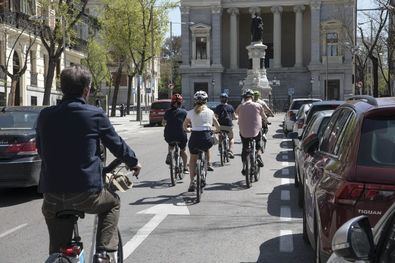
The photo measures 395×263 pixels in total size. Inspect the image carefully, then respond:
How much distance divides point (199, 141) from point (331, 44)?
2874 inches

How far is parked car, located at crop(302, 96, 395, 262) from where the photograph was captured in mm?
4488

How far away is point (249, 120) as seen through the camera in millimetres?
A: 12461

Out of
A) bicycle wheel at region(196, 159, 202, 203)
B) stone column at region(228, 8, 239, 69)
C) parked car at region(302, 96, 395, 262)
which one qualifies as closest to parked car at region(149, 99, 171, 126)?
bicycle wheel at region(196, 159, 202, 203)

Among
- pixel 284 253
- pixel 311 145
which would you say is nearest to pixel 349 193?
pixel 311 145

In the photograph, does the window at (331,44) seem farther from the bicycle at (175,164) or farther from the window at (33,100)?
the bicycle at (175,164)

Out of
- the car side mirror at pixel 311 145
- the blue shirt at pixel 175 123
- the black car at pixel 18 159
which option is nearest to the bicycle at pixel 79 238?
the car side mirror at pixel 311 145

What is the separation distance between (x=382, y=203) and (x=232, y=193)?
281 inches

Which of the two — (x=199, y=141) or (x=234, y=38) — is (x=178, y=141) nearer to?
(x=199, y=141)

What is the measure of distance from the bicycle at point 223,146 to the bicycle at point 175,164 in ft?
11.4

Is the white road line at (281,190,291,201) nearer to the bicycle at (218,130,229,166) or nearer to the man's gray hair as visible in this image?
the bicycle at (218,130,229,166)

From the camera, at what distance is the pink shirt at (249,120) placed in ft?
40.7

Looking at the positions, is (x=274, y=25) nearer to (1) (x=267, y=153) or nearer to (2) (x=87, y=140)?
(1) (x=267, y=153)

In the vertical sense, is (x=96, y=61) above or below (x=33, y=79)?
above

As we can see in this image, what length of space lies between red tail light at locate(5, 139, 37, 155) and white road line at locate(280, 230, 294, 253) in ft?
15.8
